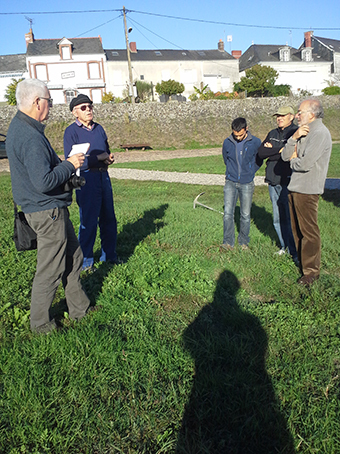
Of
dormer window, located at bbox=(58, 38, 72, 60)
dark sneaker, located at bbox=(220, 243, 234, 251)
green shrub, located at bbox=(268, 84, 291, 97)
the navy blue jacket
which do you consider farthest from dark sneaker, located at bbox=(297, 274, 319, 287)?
dormer window, located at bbox=(58, 38, 72, 60)

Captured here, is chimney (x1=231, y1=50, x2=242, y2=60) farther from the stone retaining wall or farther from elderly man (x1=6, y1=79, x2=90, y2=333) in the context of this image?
elderly man (x1=6, y1=79, x2=90, y2=333)

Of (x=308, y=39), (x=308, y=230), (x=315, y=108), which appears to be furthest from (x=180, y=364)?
(x=308, y=39)

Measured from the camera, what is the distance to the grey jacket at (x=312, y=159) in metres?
4.28

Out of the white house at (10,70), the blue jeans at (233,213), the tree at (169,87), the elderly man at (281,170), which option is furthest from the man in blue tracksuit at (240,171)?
the white house at (10,70)

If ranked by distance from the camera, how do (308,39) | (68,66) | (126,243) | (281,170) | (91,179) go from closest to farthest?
(91,179), (281,170), (126,243), (68,66), (308,39)

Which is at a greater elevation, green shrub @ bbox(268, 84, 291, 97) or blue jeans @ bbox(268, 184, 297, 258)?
green shrub @ bbox(268, 84, 291, 97)

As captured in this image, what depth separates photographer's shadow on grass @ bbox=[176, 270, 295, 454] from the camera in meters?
2.37

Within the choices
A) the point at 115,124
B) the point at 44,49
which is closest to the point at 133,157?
the point at 115,124

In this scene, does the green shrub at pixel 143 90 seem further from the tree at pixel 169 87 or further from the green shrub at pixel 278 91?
the green shrub at pixel 278 91

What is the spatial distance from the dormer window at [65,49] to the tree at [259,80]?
20951 mm

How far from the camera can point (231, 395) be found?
2713 mm

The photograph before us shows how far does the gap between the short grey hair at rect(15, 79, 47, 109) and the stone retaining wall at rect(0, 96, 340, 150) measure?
2375cm

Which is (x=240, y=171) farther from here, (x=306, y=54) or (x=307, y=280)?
(x=306, y=54)

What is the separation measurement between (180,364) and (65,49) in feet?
163
